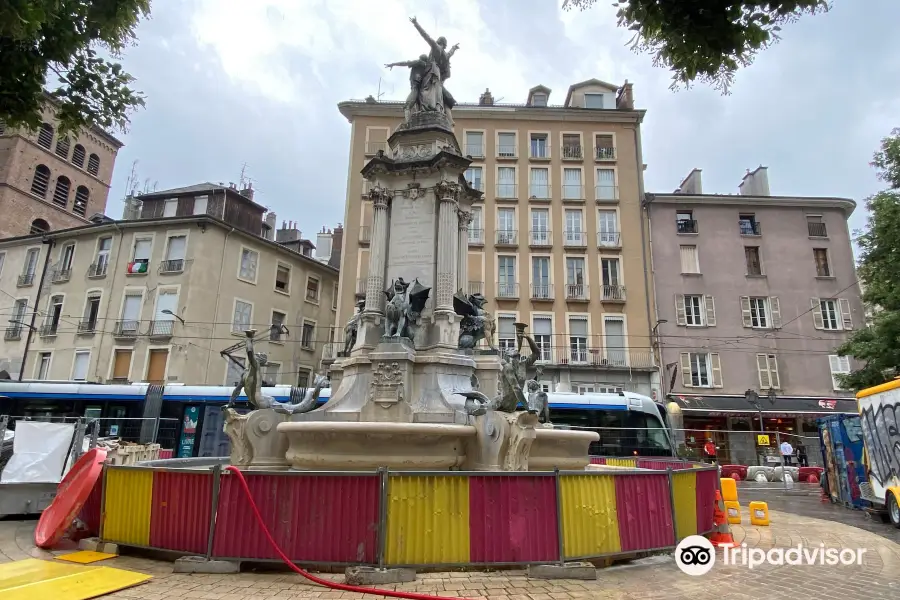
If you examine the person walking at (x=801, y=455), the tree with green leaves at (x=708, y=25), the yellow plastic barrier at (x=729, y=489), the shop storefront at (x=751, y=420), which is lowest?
the yellow plastic barrier at (x=729, y=489)

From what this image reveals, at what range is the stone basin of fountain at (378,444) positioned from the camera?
8070mm

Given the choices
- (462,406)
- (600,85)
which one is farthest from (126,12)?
(600,85)

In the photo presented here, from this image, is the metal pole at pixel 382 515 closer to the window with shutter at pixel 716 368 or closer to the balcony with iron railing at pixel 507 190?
the window with shutter at pixel 716 368

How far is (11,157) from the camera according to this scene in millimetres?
42062

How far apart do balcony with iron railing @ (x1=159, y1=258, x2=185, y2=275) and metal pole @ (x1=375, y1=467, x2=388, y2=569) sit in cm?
3043

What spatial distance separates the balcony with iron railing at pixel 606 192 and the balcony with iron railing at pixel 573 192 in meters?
0.93

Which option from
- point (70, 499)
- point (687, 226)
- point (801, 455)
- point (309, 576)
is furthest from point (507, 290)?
point (309, 576)

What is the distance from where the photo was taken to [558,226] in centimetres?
3478

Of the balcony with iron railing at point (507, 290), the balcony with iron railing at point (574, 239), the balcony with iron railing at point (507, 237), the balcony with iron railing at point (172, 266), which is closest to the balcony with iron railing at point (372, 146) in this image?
the balcony with iron railing at point (507, 237)

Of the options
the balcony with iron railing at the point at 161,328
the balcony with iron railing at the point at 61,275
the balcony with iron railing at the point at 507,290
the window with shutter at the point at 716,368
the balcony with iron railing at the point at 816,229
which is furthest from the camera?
the balcony with iron railing at the point at 61,275

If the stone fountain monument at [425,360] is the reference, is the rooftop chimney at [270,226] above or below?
above

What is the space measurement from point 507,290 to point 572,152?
10619mm

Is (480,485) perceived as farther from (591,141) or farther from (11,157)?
(11,157)

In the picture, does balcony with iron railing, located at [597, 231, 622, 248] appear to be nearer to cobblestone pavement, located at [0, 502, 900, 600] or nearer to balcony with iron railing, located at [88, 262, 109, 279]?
cobblestone pavement, located at [0, 502, 900, 600]
